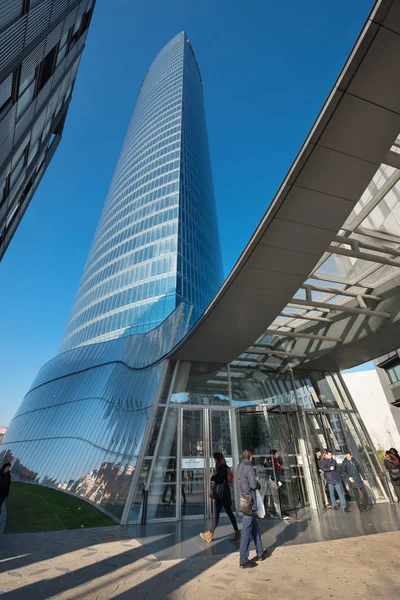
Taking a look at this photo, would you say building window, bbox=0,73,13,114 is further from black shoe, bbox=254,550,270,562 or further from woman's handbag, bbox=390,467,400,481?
woman's handbag, bbox=390,467,400,481

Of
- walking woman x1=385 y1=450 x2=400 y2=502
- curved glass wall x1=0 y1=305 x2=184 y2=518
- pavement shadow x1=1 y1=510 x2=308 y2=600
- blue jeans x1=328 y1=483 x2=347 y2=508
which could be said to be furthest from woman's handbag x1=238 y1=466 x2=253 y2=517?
walking woman x1=385 y1=450 x2=400 y2=502

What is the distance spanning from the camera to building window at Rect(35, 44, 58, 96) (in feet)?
27.5

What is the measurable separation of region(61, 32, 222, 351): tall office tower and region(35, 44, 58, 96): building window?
1013 inches

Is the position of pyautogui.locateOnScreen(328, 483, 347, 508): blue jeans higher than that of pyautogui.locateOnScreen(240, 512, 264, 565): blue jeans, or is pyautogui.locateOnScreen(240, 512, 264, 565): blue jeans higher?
pyautogui.locateOnScreen(328, 483, 347, 508): blue jeans

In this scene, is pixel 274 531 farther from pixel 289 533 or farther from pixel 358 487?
pixel 358 487

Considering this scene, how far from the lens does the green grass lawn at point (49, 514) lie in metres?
7.45

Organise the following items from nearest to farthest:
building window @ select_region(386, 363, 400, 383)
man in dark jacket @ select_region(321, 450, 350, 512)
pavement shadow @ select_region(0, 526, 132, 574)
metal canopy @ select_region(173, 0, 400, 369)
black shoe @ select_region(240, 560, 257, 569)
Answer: metal canopy @ select_region(173, 0, 400, 369)
black shoe @ select_region(240, 560, 257, 569)
pavement shadow @ select_region(0, 526, 132, 574)
man in dark jacket @ select_region(321, 450, 350, 512)
building window @ select_region(386, 363, 400, 383)

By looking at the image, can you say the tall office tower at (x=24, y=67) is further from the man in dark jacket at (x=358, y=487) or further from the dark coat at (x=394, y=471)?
the dark coat at (x=394, y=471)

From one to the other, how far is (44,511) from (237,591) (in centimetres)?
831

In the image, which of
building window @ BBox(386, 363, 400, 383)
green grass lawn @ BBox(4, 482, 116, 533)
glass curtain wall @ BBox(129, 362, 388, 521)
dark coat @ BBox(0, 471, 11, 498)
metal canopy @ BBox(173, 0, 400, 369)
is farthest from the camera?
building window @ BBox(386, 363, 400, 383)

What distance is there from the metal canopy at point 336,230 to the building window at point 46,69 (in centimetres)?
801

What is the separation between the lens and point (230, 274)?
Answer: 19.9ft

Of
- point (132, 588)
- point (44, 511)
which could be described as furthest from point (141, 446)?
point (132, 588)

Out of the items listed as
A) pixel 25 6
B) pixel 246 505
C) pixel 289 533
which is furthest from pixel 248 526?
pixel 25 6
